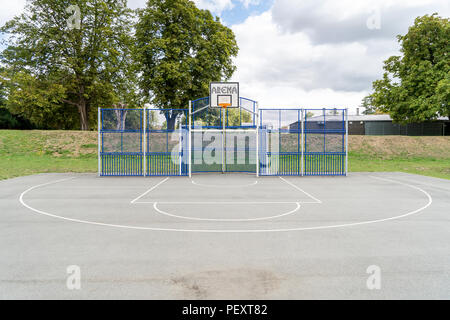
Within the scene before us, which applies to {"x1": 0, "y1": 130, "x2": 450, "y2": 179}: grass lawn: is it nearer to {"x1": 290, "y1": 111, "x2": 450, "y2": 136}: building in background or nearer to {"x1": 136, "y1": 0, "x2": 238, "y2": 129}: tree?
{"x1": 290, "y1": 111, "x2": 450, "y2": 136}: building in background

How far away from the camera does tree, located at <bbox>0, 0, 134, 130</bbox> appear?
26047 mm

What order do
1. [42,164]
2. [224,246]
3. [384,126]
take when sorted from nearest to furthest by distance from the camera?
[224,246]
[42,164]
[384,126]

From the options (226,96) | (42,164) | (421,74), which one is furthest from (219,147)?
(421,74)

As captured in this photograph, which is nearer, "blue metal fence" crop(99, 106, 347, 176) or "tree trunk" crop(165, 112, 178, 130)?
"blue metal fence" crop(99, 106, 347, 176)

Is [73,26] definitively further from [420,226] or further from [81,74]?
[420,226]

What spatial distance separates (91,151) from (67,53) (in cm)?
969

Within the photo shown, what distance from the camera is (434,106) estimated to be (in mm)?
25562

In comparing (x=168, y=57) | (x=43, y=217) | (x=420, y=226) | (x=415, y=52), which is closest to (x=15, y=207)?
(x=43, y=217)

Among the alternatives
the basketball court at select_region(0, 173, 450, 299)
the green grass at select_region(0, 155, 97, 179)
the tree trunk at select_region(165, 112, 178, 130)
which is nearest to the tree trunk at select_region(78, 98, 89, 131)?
the green grass at select_region(0, 155, 97, 179)

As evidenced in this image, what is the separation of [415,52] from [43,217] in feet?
108

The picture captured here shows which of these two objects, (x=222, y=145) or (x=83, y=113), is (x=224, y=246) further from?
(x=83, y=113)

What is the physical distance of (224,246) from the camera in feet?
16.2

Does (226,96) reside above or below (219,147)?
above

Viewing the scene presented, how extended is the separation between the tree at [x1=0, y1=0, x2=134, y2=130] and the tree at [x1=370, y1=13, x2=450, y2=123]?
25.5m
